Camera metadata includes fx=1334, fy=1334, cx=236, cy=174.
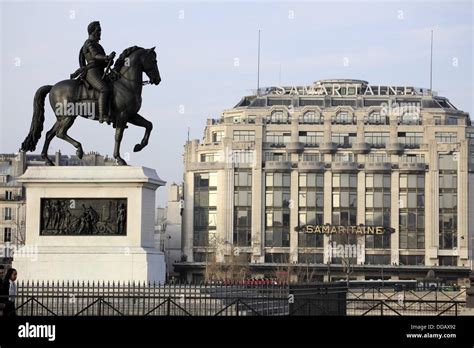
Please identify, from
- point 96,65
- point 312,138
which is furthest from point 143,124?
point 312,138

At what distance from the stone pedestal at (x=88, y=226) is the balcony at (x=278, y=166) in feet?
333

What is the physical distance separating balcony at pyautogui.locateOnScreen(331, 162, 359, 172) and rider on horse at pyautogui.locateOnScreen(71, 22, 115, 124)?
102 meters

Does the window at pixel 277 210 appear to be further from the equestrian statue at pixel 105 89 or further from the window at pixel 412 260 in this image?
the equestrian statue at pixel 105 89

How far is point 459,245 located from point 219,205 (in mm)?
26070

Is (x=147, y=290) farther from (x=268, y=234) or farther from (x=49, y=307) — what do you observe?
(x=268, y=234)

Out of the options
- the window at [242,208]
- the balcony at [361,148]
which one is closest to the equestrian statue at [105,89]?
the window at [242,208]

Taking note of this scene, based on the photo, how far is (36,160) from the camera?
481 ft

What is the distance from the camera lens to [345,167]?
143 meters

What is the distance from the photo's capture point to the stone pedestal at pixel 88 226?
4116 centimetres

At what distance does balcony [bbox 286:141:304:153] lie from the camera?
477 feet

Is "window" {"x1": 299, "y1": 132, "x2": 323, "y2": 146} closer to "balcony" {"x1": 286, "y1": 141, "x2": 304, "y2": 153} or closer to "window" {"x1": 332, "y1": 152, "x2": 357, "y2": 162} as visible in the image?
"balcony" {"x1": 286, "y1": 141, "x2": 304, "y2": 153}

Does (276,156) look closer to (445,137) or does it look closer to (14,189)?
(445,137)

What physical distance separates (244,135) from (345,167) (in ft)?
39.9
